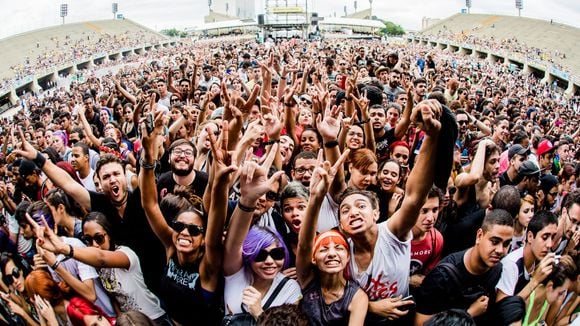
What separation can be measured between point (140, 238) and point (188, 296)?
0.72 m

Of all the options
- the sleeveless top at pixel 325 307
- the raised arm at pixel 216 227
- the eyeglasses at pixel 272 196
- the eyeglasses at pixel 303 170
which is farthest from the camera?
the eyeglasses at pixel 303 170

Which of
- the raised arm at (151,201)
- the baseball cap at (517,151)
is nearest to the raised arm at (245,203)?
the raised arm at (151,201)

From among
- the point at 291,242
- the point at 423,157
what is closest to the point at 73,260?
the point at 291,242

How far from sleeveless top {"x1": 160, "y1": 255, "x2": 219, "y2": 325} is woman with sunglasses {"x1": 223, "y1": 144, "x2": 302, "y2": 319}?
0.13 m

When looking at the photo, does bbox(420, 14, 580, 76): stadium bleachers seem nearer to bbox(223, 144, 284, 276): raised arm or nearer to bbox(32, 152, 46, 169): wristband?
bbox(223, 144, 284, 276): raised arm

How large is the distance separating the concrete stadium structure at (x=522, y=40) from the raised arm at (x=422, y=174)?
103ft

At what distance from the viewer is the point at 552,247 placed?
2971mm

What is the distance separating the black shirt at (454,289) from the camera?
247cm

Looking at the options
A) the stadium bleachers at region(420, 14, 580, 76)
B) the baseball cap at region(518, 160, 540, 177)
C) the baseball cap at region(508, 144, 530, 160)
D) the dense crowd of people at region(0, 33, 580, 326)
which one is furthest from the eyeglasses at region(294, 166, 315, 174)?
the stadium bleachers at region(420, 14, 580, 76)

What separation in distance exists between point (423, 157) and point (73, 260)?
226 centimetres

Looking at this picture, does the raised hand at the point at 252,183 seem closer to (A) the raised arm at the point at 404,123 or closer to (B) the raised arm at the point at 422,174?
(B) the raised arm at the point at 422,174

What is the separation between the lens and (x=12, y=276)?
3.42m

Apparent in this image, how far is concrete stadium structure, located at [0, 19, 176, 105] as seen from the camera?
36.6 m

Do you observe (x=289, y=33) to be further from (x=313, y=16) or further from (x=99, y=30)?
(x=99, y=30)
